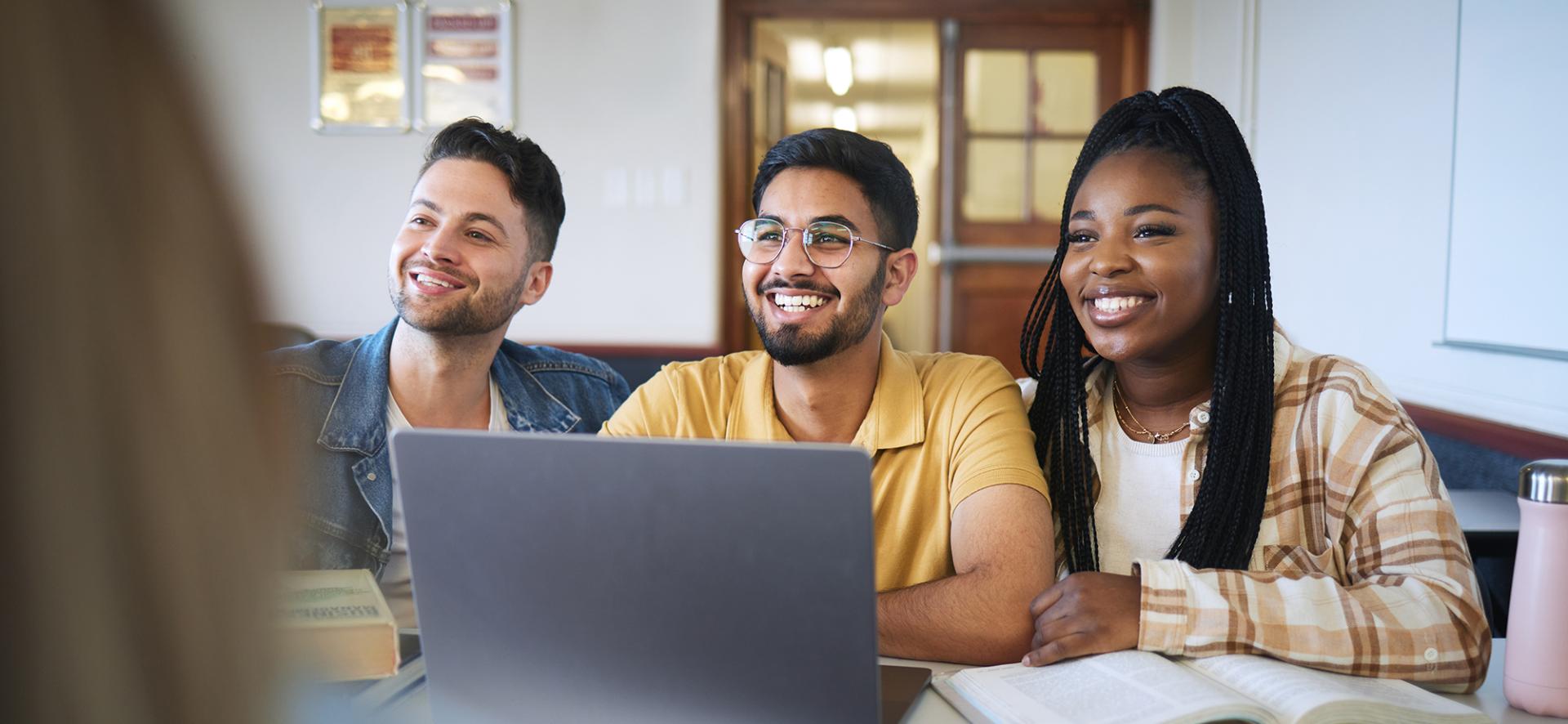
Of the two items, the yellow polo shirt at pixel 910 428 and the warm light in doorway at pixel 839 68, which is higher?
the warm light in doorway at pixel 839 68

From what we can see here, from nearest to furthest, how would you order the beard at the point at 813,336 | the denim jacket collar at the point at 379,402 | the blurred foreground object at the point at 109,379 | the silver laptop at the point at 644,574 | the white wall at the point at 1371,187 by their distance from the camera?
the blurred foreground object at the point at 109,379
the silver laptop at the point at 644,574
the beard at the point at 813,336
the denim jacket collar at the point at 379,402
the white wall at the point at 1371,187

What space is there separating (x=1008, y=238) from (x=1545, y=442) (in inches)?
115

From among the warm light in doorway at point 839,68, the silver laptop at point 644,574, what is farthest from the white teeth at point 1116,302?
the warm light in doorway at point 839,68

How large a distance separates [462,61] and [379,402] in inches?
117

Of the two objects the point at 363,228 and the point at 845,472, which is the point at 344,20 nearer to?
the point at 363,228

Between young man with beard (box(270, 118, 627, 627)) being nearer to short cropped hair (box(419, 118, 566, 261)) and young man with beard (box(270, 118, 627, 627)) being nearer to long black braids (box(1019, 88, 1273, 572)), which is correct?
short cropped hair (box(419, 118, 566, 261))

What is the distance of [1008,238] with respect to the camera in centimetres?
466

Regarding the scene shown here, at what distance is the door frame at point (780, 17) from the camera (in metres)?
4.39

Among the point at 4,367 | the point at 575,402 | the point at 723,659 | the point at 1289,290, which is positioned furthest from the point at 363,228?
the point at 4,367

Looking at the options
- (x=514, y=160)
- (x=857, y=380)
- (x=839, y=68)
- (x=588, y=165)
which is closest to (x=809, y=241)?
(x=857, y=380)

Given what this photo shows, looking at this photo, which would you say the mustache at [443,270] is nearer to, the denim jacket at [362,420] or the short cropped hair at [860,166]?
the denim jacket at [362,420]

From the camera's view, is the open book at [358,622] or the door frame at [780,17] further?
the door frame at [780,17]

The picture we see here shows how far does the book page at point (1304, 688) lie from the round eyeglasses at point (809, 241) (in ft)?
2.43

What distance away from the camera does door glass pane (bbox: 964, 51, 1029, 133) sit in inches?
179
